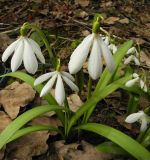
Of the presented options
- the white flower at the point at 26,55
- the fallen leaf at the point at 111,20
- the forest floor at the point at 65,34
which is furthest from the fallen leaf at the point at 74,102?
the fallen leaf at the point at 111,20

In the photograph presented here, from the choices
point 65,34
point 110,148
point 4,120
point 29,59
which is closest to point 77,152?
point 110,148

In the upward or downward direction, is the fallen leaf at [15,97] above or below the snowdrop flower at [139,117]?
below

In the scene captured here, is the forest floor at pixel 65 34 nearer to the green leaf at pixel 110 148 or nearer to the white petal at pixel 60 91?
the green leaf at pixel 110 148

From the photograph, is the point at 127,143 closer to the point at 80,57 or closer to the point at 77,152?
the point at 77,152

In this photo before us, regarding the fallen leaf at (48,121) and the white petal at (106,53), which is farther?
the fallen leaf at (48,121)

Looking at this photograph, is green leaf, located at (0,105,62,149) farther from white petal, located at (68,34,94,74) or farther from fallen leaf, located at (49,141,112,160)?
white petal, located at (68,34,94,74)

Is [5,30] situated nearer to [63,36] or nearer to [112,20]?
[63,36]

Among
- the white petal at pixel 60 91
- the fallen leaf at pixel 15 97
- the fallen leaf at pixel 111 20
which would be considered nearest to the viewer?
the white petal at pixel 60 91
